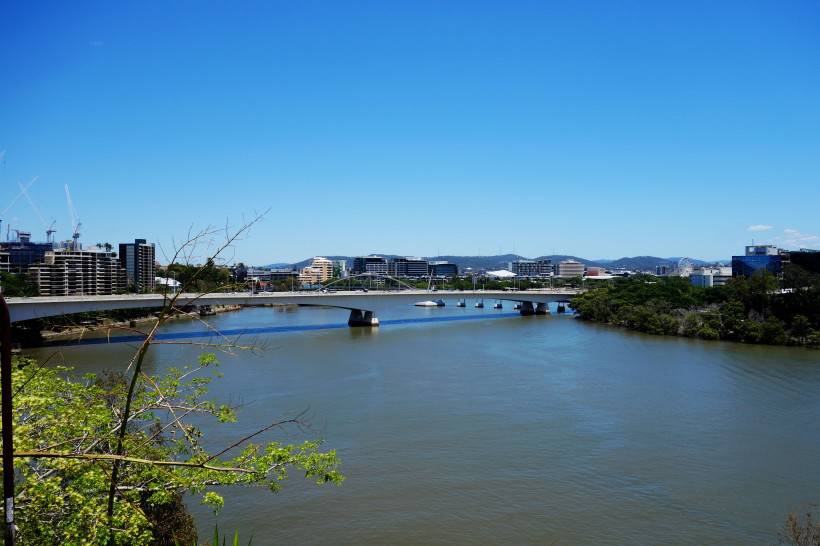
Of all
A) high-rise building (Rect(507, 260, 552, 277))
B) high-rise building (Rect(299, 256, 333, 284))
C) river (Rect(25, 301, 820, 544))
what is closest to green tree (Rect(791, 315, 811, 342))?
river (Rect(25, 301, 820, 544))

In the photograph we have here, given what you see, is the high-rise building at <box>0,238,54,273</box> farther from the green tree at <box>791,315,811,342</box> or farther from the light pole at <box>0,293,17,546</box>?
the light pole at <box>0,293,17,546</box>

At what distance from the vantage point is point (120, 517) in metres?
3.20

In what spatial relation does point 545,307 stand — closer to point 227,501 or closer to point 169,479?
point 227,501

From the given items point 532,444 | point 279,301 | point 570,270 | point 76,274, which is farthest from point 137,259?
point 570,270

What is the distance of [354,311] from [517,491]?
2181 cm

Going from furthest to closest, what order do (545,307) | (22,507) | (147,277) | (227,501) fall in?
(147,277), (545,307), (227,501), (22,507)

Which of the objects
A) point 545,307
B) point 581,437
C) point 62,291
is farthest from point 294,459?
point 62,291

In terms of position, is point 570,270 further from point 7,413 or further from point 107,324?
point 7,413

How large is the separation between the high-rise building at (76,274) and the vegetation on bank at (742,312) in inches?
1201

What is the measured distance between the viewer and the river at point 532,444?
6.54 m

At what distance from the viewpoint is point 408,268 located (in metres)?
101

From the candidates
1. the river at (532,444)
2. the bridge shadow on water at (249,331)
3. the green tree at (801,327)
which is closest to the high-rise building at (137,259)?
the bridge shadow on water at (249,331)

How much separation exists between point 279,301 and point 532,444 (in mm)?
18508

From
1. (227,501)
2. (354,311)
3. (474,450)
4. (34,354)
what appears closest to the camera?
(227,501)
